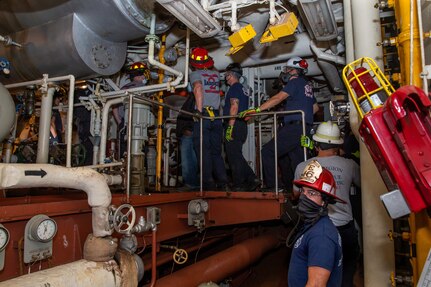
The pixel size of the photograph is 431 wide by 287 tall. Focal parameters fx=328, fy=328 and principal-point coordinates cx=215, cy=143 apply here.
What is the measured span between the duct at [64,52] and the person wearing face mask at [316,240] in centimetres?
288

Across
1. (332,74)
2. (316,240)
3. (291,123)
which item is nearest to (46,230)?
(316,240)

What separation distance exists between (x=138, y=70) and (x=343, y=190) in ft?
12.0

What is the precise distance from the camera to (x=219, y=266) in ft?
13.4

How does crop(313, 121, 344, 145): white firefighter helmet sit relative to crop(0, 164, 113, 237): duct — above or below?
above

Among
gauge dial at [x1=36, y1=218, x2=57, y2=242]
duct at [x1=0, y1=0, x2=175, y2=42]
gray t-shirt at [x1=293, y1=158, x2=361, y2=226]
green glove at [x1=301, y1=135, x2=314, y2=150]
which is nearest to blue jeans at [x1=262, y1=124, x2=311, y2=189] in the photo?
green glove at [x1=301, y1=135, x2=314, y2=150]

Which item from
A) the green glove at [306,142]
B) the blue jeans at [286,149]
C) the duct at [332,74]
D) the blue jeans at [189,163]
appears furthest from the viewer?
the duct at [332,74]

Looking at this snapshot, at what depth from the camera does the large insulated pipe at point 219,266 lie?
A: 358cm

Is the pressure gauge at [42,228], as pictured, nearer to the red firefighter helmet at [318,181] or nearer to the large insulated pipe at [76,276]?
the large insulated pipe at [76,276]

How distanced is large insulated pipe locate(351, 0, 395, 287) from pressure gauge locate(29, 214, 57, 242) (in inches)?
100

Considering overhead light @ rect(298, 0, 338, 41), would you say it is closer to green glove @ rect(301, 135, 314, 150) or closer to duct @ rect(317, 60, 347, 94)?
duct @ rect(317, 60, 347, 94)

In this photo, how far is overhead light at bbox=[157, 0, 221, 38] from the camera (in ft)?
10.3

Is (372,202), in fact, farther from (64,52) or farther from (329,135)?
(64,52)

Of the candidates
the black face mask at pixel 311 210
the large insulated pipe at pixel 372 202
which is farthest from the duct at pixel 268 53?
the black face mask at pixel 311 210

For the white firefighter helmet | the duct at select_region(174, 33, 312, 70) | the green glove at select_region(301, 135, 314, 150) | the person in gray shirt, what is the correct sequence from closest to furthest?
1. the person in gray shirt
2. the white firefighter helmet
3. the green glove at select_region(301, 135, 314, 150)
4. the duct at select_region(174, 33, 312, 70)
